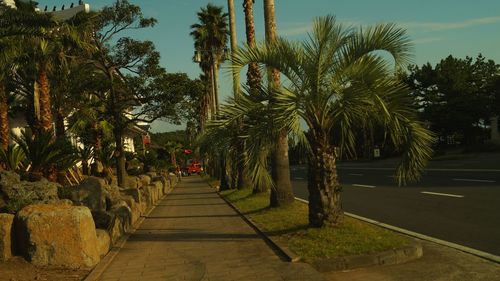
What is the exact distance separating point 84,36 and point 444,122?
1734 inches

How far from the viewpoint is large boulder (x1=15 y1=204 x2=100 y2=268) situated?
823cm

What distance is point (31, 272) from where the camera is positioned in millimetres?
7988

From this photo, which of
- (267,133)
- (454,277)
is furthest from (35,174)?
(454,277)

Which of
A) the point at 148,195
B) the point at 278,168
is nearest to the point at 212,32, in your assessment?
the point at 148,195

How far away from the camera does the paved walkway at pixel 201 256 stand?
778cm

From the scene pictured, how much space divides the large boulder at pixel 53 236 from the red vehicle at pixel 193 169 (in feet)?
245

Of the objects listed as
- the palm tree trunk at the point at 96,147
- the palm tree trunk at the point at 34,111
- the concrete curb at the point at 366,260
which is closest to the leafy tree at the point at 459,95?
the palm tree trunk at the point at 96,147

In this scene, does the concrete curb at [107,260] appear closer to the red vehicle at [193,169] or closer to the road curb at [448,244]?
the road curb at [448,244]

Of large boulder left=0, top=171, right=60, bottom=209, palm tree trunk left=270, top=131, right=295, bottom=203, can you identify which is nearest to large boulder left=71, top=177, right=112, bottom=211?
large boulder left=0, top=171, right=60, bottom=209

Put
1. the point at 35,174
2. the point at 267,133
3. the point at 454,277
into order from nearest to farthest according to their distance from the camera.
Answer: the point at 454,277 → the point at 267,133 → the point at 35,174

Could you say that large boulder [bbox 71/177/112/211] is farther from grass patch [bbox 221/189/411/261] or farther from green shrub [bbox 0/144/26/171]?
grass patch [bbox 221/189/411/261]

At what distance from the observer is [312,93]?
9523 mm

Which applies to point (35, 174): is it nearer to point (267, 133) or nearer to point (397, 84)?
point (267, 133)

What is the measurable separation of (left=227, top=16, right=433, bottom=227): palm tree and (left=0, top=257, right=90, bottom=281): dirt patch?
3277 mm
